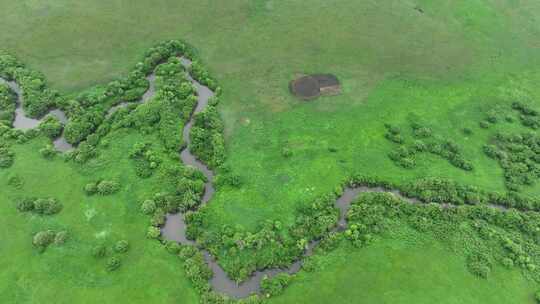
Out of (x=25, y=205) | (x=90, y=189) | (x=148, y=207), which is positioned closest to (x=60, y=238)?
(x=90, y=189)

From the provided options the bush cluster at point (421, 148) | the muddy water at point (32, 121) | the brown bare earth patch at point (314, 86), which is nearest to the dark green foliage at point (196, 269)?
the muddy water at point (32, 121)

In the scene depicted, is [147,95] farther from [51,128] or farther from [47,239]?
[47,239]

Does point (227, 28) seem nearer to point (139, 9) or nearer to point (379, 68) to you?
point (139, 9)

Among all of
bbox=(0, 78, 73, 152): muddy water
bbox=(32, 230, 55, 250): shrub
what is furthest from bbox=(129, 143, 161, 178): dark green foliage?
bbox=(32, 230, 55, 250): shrub

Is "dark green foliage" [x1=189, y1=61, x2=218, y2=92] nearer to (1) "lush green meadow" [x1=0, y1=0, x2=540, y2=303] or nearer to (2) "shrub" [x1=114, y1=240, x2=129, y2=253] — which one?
(1) "lush green meadow" [x1=0, y1=0, x2=540, y2=303]

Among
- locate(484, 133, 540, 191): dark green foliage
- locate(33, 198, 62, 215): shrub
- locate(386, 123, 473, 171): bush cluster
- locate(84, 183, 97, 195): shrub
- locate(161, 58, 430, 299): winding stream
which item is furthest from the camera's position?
locate(386, 123, 473, 171): bush cluster

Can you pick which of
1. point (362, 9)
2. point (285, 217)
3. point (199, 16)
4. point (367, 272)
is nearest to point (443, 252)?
point (367, 272)
